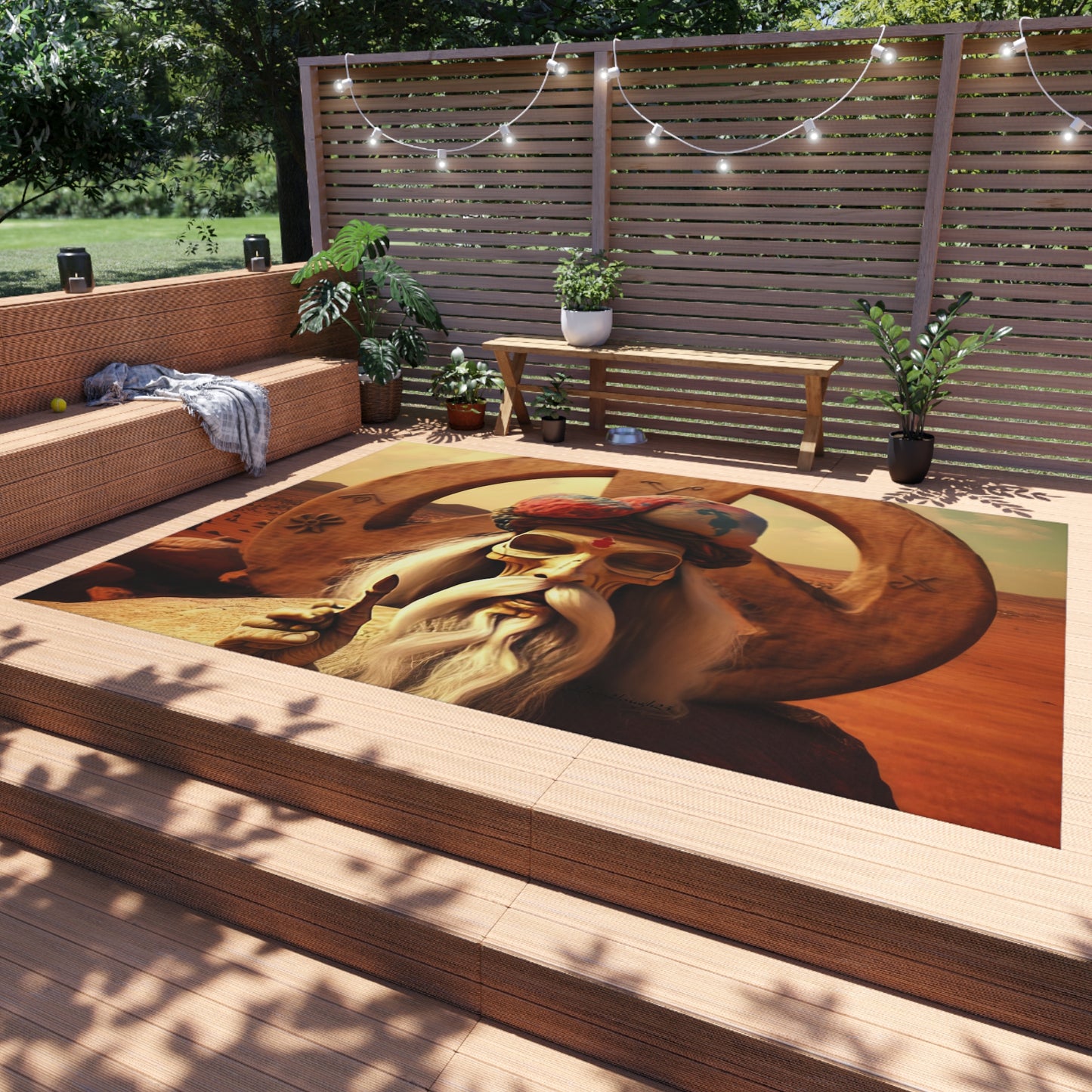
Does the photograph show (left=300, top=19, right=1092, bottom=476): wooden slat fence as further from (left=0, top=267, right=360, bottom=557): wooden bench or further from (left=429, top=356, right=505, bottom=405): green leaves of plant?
(left=0, top=267, right=360, bottom=557): wooden bench

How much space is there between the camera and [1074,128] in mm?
4832

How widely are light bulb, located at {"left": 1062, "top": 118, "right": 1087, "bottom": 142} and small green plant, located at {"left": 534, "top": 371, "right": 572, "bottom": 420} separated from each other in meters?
2.83

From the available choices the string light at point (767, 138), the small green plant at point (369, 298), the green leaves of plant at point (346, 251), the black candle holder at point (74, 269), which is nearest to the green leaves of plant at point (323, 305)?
the small green plant at point (369, 298)

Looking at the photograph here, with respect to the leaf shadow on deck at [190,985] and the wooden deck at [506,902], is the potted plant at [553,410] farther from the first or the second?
the leaf shadow on deck at [190,985]

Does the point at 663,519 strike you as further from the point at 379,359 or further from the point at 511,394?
the point at 379,359

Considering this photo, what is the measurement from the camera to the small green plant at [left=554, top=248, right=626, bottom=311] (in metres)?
5.70

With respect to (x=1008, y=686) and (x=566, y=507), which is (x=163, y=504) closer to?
(x=566, y=507)

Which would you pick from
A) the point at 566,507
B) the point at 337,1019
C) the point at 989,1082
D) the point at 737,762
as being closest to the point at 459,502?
the point at 566,507

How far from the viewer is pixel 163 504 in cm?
476

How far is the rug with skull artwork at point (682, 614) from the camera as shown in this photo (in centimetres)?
274

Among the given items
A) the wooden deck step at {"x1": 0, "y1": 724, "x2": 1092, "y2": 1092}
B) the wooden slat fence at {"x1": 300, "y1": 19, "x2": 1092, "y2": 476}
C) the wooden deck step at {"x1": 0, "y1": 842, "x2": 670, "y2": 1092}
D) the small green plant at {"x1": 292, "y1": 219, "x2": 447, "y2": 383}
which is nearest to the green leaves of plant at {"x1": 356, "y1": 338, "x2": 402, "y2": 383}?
the small green plant at {"x1": 292, "y1": 219, "x2": 447, "y2": 383}

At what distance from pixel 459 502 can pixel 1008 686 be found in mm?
2557

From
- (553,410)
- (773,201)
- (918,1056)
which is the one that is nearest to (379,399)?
(553,410)

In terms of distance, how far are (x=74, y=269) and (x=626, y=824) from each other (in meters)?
4.17
